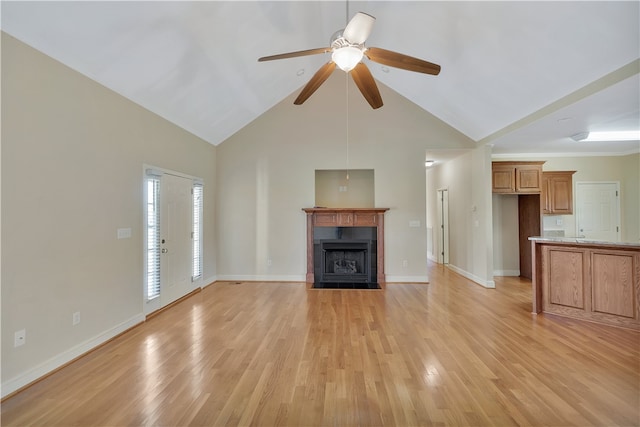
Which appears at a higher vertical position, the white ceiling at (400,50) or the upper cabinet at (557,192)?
the white ceiling at (400,50)

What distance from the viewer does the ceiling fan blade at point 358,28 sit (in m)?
1.96

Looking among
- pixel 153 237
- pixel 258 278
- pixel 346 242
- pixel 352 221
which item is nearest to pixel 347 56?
pixel 153 237

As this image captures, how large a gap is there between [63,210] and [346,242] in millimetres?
4189

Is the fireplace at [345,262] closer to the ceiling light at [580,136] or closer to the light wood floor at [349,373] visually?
the light wood floor at [349,373]

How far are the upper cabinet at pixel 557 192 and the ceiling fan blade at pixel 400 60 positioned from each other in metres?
4.90

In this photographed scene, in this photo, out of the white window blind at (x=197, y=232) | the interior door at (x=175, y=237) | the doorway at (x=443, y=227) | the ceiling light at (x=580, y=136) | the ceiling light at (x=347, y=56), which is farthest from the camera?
the doorway at (x=443, y=227)

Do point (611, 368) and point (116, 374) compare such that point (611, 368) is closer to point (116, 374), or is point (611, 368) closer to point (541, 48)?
point (541, 48)

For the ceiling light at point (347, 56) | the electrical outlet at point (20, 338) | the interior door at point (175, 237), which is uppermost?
the ceiling light at point (347, 56)

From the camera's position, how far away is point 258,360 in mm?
2537

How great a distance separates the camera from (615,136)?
4.60 metres

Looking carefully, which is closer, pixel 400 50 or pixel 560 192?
pixel 400 50

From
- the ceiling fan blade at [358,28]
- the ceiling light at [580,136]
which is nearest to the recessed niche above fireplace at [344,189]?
the ceiling light at [580,136]

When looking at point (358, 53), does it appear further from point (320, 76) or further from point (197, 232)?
point (197, 232)

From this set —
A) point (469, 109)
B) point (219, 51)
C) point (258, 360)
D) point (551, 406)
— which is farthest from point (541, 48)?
point (258, 360)
